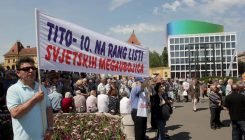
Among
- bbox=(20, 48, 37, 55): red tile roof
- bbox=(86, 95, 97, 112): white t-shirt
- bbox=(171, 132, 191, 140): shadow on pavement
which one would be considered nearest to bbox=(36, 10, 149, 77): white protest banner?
bbox=(171, 132, 191, 140): shadow on pavement

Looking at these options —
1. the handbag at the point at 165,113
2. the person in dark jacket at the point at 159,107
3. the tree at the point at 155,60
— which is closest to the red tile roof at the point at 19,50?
the tree at the point at 155,60

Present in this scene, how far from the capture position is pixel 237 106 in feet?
29.7

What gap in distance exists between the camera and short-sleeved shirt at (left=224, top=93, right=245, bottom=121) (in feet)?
29.3

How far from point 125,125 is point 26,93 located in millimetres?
5560

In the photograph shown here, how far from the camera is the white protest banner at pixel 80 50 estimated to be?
544cm

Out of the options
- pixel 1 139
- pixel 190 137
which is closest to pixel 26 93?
pixel 1 139

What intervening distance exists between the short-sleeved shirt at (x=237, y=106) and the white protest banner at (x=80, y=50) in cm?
243

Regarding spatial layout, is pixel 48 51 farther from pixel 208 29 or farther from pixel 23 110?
pixel 208 29

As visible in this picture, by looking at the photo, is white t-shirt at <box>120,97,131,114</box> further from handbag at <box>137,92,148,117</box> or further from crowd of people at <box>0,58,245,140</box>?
handbag at <box>137,92,148,117</box>

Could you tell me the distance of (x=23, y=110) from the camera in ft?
12.6

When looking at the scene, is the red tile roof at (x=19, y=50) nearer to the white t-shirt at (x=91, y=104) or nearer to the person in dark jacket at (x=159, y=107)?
the white t-shirt at (x=91, y=104)

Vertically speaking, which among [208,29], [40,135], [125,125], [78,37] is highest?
[208,29]

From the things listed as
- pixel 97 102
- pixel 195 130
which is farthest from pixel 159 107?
pixel 97 102

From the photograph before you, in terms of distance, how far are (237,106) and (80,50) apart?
4594 mm
